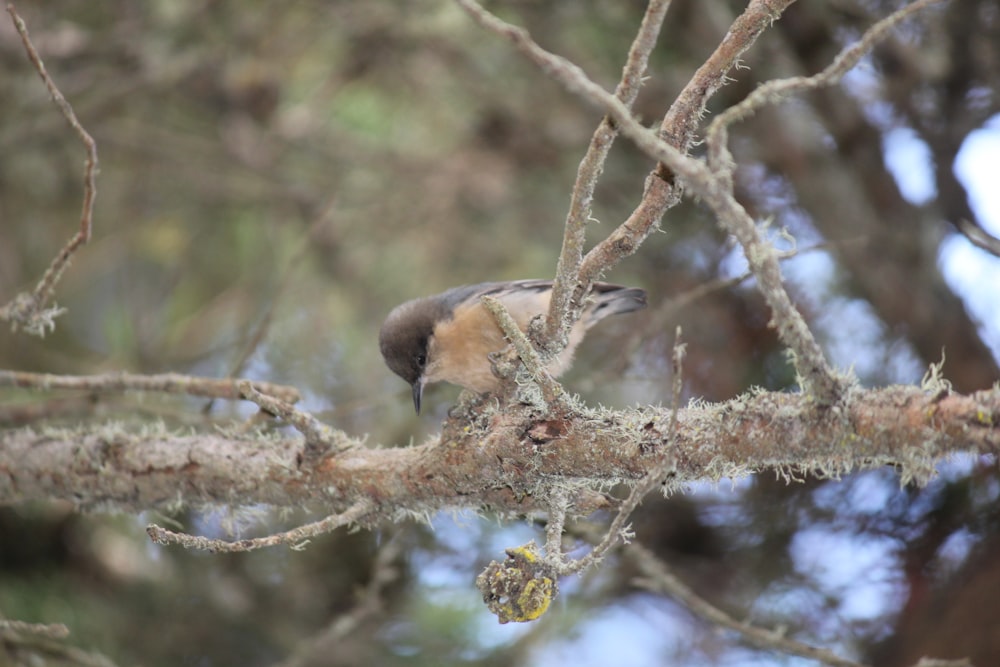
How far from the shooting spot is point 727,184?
1868 mm

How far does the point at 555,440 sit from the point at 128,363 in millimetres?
3159

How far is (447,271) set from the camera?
6.44m

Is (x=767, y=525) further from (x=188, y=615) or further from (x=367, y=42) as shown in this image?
(x=367, y=42)

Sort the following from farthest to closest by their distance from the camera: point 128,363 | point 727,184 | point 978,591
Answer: point 128,363
point 978,591
point 727,184

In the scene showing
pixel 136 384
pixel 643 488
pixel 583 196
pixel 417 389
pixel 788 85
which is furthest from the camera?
pixel 417 389

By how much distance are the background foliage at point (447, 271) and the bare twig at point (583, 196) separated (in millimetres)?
848

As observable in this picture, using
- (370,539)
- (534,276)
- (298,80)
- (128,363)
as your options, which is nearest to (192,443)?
(370,539)

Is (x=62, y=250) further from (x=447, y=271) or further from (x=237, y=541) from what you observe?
(x=447, y=271)

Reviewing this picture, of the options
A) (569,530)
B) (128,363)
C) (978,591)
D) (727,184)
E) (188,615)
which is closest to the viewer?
(727,184)

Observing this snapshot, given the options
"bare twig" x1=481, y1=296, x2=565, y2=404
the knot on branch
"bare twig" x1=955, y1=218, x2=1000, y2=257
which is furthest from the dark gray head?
"bare twig" x1=955, y1=218, x2=1000, y2=257

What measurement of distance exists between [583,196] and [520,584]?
925 mm

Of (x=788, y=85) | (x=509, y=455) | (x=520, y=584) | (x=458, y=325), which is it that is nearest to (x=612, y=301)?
(x=458, y=325)

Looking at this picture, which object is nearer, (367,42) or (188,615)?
(188,615)

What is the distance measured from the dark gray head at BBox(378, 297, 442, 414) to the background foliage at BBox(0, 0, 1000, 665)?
0.38ft
